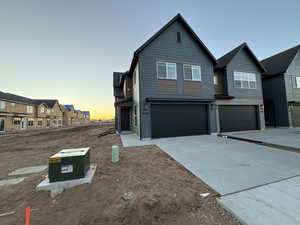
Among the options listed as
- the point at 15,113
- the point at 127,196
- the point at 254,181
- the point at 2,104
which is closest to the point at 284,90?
the point at 254,181

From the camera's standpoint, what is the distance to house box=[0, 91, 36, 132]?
910 inches

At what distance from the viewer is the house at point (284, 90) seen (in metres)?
14.0

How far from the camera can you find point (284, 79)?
14.0 meters

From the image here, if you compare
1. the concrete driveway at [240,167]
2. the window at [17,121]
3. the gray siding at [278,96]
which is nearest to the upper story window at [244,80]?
the gray siding at [278,96]

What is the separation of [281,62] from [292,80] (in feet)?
8.90

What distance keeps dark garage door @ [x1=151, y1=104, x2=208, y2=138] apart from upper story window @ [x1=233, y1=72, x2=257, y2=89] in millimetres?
5158

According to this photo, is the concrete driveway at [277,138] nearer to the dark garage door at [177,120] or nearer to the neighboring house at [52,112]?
the dark garage door at [177,120]

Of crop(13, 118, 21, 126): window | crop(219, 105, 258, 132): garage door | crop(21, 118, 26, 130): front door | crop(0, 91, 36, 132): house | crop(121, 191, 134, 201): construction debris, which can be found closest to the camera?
crop(121, 191, 134, 201): construction debris

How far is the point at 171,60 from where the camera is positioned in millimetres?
10195

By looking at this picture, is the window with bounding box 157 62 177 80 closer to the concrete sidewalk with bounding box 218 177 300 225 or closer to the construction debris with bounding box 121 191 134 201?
the construction debris with bounding box 121 191 134 201

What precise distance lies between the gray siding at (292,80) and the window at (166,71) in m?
14.7

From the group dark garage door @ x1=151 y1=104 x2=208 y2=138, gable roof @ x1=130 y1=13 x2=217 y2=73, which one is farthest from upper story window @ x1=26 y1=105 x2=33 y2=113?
dark garage door @ x1=151 y1=104 x2=208 y2=138

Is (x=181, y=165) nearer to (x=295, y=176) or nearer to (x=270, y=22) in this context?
(x=295, y=176)

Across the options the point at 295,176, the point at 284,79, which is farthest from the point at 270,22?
the point at 295,176
